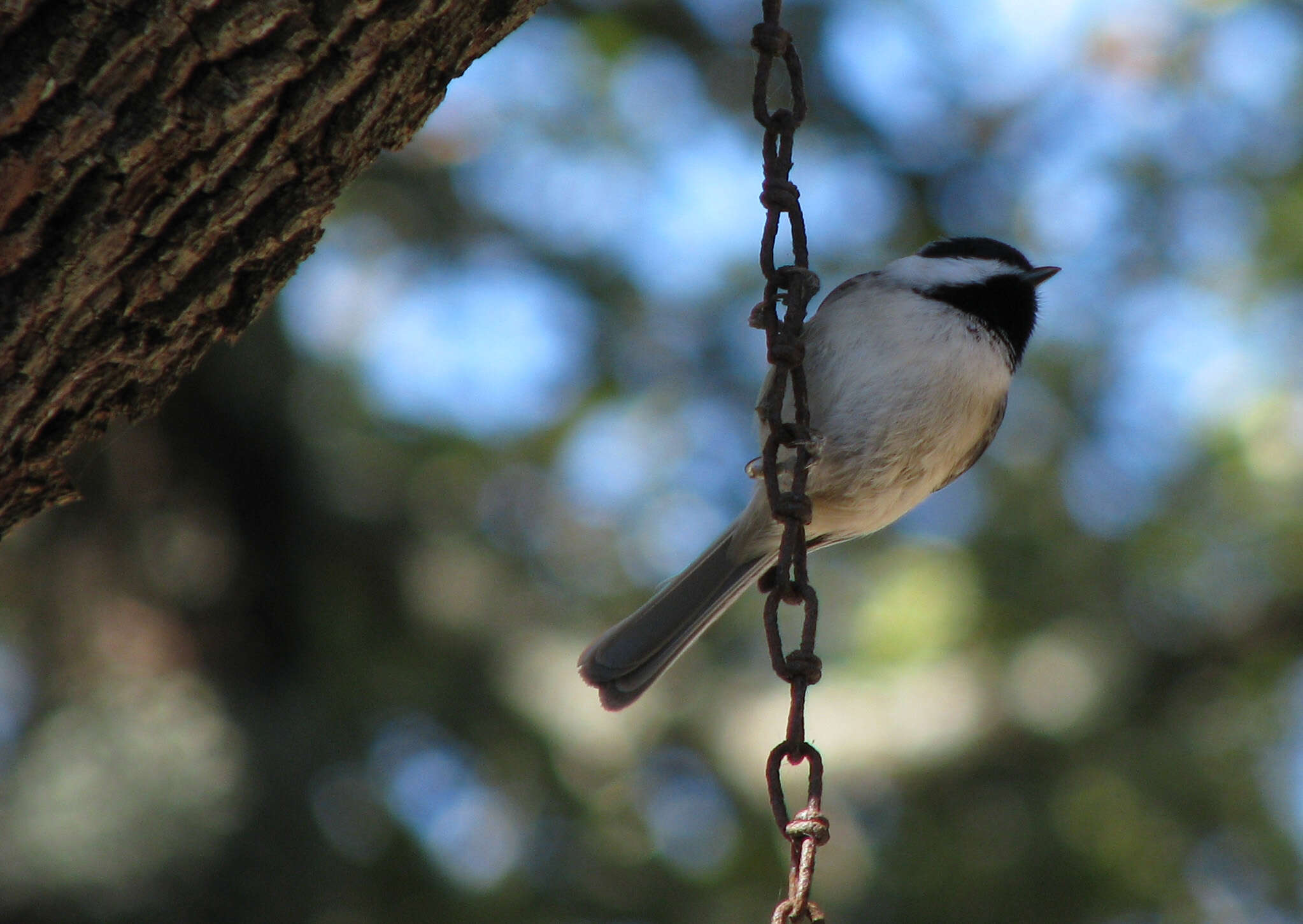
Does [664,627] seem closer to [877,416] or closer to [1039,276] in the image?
[877,416]

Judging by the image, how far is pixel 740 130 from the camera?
3.73m

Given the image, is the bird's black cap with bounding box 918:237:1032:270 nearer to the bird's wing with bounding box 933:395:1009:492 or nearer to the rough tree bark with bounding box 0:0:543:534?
the bird's wing with bounding box 933:395:1009:492

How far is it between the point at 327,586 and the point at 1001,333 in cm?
200

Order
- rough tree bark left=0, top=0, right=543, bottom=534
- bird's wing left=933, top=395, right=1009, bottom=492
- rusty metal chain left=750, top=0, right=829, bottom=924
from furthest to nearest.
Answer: bird's wing left=933, top=395, right=1009, bottom=492 < rusty metal chain left=750, top=0, right=829, bottom=924 < rough tree bark left=0, top=0, right=543, bottom=534

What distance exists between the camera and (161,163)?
1.09m

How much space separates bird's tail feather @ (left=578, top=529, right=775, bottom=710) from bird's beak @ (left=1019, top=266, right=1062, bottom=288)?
2.42 ft

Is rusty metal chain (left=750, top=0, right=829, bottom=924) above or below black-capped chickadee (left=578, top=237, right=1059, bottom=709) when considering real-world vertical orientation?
below

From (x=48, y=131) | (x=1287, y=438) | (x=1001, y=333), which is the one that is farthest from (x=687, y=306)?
(x=48, y=131)

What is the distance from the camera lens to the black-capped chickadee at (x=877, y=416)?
6.83 ft

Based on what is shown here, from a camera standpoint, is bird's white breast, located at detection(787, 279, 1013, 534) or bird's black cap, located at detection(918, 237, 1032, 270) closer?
bird's white breast, located at detection(787, 279, 1013, 534)

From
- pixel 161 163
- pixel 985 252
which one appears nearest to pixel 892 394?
pixel 985 252

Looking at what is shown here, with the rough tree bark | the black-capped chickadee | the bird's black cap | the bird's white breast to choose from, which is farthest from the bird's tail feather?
the rough tree bark

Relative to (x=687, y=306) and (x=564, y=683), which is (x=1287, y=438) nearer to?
(x=687, y=306)

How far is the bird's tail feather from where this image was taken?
205 centimetres
